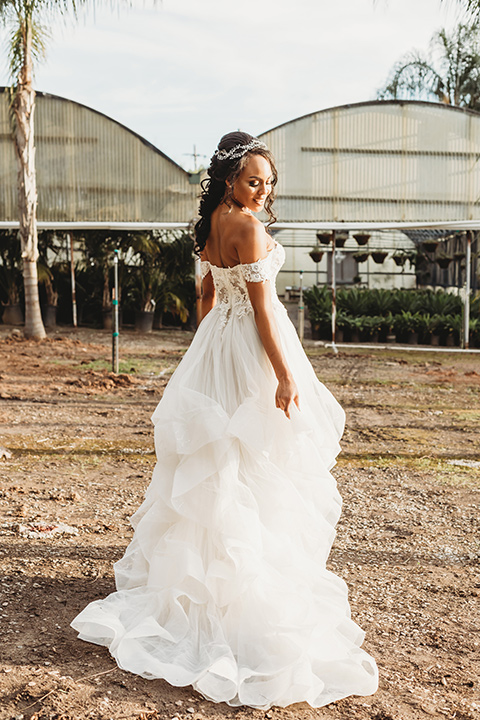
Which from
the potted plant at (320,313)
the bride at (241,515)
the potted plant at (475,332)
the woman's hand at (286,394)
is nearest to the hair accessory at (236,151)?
the bride at (241,515)

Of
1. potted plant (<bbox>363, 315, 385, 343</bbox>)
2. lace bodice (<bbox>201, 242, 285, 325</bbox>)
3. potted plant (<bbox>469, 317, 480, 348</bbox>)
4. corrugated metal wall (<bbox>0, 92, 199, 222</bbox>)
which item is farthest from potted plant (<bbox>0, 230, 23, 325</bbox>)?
lace bodice (<bbox>201, 242, 285, 325</bbox>)

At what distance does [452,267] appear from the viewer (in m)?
23.2

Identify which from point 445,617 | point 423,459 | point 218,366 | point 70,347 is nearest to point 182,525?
point 218,366

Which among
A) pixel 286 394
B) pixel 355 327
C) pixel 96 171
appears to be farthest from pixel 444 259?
pixel 286 394

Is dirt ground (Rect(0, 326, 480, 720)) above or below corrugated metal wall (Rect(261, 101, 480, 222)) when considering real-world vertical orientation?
below

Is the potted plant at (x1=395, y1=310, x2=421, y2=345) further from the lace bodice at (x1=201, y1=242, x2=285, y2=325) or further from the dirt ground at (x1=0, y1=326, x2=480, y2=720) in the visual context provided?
the lace bodice at (x1=201, y1=242, x2=285, y2=325)

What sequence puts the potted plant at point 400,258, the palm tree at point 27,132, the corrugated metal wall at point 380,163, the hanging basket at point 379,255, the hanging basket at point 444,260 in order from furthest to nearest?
the potted plant at point 400,258 < the hanging basket at point 379,255 < the corrugated metal wall at point 380,163 < the hanging basket at point 444,260 < the palm tree at point 27,132

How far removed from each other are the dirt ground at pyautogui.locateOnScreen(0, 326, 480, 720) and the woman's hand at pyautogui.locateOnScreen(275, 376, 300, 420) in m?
1.02

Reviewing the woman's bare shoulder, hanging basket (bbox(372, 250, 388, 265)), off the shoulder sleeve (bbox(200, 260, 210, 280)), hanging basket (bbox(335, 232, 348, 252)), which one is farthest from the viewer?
hanging basket (bbox(372, 250, 388, 265))

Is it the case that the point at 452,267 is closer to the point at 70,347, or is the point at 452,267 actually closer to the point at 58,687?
the point at 70,347

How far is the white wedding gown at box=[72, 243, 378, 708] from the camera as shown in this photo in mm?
2447

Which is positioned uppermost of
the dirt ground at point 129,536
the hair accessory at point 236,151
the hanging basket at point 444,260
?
the hanging basket at point 444,260

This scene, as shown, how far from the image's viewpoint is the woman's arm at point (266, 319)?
2676mm

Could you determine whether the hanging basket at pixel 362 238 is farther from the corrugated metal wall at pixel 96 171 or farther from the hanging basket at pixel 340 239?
the corrugated metal wall at pixel 96 171
